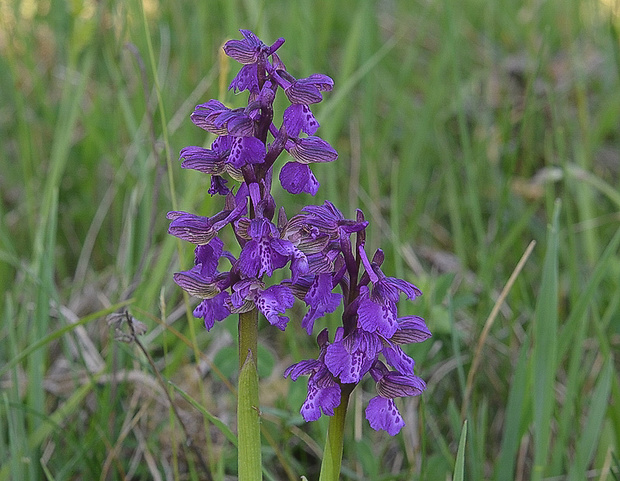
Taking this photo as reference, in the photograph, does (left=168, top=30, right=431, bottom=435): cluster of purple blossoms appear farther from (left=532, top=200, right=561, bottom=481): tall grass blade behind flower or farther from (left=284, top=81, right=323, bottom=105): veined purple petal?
(left=532, top=200, right=561, bottom=481): tall grass blade behind flower

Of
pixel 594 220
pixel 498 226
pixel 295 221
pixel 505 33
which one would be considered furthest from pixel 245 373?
pixel 505 33

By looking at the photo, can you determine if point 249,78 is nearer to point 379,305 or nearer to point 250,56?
point 250,56

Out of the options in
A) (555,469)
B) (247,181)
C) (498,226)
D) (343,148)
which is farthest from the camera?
(343,148)

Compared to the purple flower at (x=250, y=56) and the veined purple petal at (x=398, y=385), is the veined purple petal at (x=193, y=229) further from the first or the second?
the veined purple petal at (x=398, y=385)

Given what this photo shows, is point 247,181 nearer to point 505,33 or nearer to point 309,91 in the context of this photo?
point 309,91

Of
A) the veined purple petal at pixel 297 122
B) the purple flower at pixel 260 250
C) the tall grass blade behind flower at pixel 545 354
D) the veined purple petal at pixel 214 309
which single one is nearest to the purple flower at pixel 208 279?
the veined purple petal at pixel 214 309
